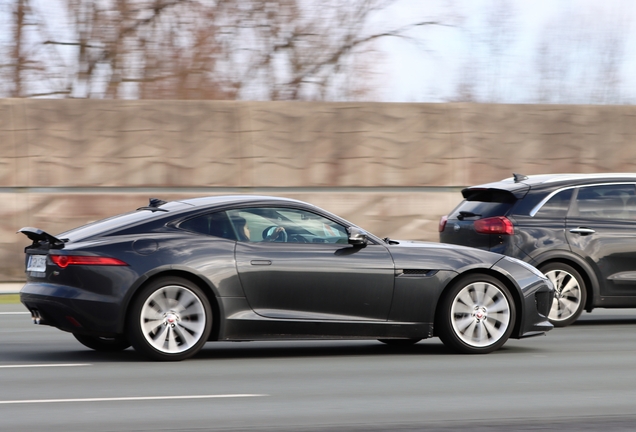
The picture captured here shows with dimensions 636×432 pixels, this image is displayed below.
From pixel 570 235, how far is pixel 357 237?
3675 millimetres

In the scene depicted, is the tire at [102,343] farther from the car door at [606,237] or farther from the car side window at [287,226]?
the car door at [606,237]

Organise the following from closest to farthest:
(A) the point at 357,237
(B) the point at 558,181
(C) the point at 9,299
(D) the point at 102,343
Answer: (A) the point at 357,237 < (D) the point at 102,343 < (B) the point at 558,181 < (C) the point at 9,299

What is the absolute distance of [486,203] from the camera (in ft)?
37.4

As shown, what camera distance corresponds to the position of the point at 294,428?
5695mm

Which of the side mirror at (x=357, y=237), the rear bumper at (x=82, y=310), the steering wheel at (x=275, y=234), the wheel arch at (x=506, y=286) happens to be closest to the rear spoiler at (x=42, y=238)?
the rear bumper at (x=82, y=310)

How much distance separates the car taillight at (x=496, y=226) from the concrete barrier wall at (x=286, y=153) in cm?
668

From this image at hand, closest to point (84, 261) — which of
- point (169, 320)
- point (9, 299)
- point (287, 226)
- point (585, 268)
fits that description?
point (169, 320)

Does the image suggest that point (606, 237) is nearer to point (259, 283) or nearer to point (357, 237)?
point (357, 237)

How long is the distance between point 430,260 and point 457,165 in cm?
970

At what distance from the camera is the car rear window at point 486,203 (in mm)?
11164

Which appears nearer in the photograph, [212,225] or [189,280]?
[189,280]

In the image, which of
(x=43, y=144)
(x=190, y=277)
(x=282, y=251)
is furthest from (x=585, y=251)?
(x=43, y=144)

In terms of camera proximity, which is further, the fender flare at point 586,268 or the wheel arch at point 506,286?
the fender flare at point 586,268

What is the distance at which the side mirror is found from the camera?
27.2 feet
